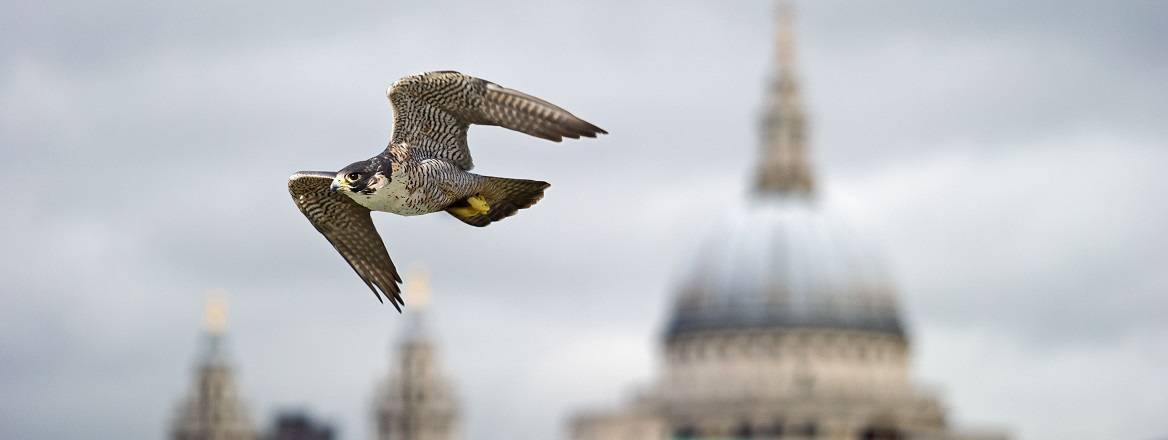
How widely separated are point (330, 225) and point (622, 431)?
16070 centimetres

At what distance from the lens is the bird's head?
3403 centimetres

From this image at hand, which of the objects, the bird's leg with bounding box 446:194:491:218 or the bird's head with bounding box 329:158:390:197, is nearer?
the bird's head with bounding box 329:158:390:197

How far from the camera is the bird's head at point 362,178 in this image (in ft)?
112

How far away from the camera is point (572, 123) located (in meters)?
34.9

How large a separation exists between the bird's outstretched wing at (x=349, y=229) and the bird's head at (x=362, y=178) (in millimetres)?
1956

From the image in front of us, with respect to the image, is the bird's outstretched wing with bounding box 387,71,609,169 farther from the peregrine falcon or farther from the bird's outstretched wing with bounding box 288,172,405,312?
the bird's outstretched wing with bounding box 288,172,405,312

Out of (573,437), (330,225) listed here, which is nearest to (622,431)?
(573,437)

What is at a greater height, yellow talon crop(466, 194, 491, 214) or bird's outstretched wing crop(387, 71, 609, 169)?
bird's outstretched wing crop(387, 71, 609, 169)

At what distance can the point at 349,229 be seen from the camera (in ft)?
A: 120

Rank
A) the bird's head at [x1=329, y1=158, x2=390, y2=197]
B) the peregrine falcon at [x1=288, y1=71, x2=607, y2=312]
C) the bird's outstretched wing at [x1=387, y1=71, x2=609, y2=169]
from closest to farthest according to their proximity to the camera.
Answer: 1. the bird's head at [x1=329, y1=158, x2=390, y2=197]
2. the peregrine falcon at [x1=288, y1=71, x2=607, y2=312]
3. the bird's outstretched wing at [x1=387, y1=71, x2=609, y2=169]

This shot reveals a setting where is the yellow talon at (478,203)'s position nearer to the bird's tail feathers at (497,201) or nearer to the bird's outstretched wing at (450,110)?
the bird's tail feathers at (497,201)

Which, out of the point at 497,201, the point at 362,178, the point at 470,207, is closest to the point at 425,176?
the point at 362,178

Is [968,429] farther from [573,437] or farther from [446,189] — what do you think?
[446,189]

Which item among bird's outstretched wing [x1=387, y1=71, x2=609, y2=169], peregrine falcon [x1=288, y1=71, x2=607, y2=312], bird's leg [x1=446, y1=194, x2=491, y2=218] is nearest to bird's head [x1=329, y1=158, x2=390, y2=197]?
peregrine falcon [x1=288, y1=71, x2=607, y2=312]
